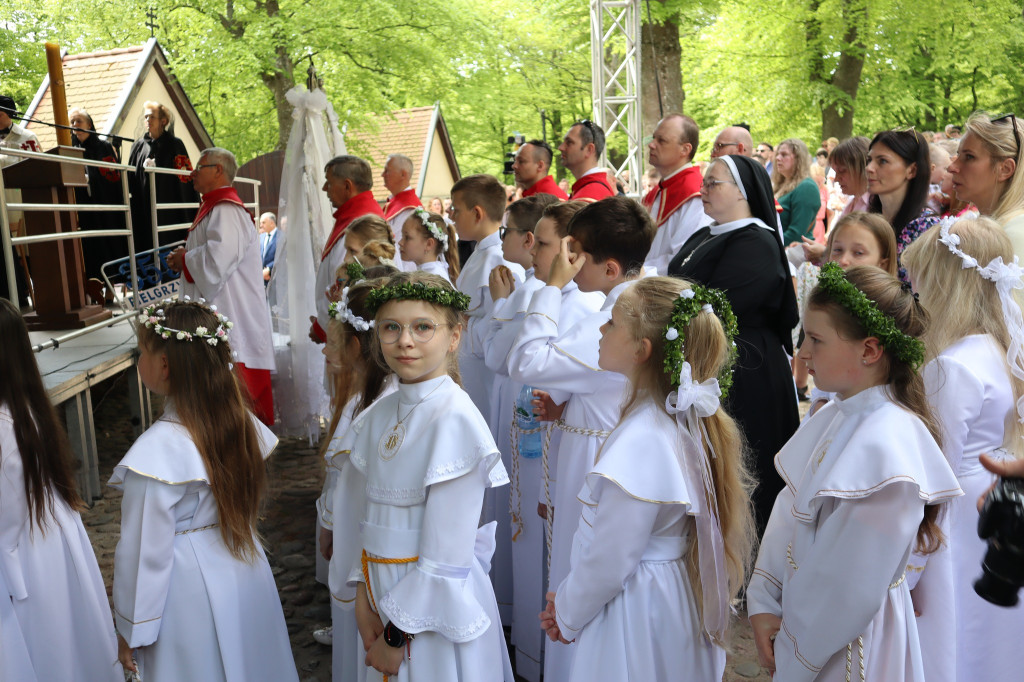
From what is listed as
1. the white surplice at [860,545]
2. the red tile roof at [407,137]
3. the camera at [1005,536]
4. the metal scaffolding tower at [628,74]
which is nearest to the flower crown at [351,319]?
the white surplice at [860,545]

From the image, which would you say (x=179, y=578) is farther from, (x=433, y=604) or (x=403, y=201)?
(x=403, y=201)

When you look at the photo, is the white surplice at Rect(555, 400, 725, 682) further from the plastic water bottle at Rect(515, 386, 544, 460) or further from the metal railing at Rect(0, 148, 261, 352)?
the metal railing at Rect(0, 148, 261, 352)

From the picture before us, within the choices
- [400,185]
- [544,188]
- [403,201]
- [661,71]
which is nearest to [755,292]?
[544,188]

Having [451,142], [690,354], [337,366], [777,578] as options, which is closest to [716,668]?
[777,578]

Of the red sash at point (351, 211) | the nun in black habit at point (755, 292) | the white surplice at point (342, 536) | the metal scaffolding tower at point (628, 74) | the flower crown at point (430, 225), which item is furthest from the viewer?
the metal scaffolding tower at point (628, 74)

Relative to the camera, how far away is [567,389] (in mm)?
3148

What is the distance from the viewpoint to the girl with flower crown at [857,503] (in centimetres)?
200

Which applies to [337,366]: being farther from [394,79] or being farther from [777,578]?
[394,79]

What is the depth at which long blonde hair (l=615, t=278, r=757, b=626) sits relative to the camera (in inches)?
93.3

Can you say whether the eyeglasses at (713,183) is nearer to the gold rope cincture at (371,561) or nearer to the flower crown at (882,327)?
the flower crown at (882,327)

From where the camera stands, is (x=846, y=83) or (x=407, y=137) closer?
(x=846, y=83)

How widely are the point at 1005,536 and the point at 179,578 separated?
232cm

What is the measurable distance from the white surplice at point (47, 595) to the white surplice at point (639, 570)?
1.84m

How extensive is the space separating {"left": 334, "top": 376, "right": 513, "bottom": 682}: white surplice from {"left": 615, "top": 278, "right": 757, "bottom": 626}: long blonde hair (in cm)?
50
